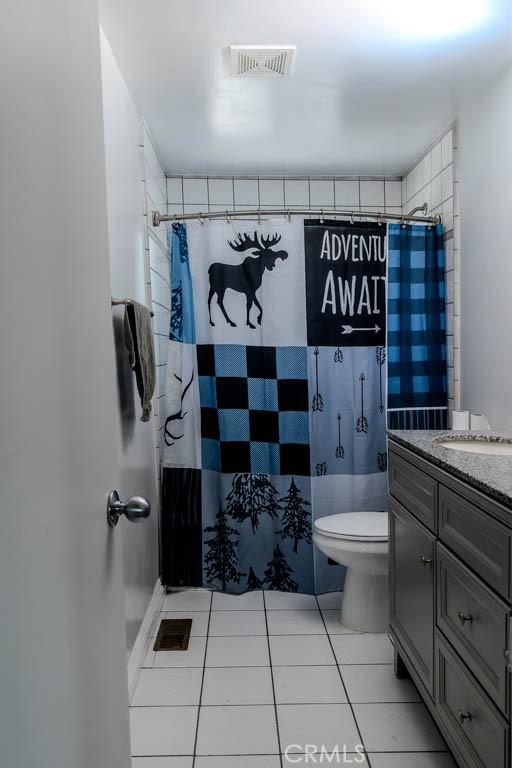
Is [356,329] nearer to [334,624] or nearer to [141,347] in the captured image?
[141,347]

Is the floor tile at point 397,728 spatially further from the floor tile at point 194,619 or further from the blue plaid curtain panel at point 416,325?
the blue plaid curtain panel at point 416,325

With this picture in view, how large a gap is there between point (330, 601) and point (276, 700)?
867mm

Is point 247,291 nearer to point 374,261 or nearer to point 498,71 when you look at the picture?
point 374,261

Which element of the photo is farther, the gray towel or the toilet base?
the toilet base

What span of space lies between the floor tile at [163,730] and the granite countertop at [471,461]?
113cm

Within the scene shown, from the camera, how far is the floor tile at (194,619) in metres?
2.50

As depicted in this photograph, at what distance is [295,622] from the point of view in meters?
2.58

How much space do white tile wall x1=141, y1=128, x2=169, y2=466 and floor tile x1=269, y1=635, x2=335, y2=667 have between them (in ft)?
3.38

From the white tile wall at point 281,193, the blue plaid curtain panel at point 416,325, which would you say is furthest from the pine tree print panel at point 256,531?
the white tile wall at point 281,193

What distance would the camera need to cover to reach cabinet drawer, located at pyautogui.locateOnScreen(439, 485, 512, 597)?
1.22 meters

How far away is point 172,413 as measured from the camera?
2.83 m

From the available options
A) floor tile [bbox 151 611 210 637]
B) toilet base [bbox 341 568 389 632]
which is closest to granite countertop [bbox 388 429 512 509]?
toilet base [bbox 341 568 389 632]

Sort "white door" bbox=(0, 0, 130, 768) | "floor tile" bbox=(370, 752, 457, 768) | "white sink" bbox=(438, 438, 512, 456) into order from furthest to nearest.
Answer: "white sink" bbox=(438, 438, 512, 456) → "floor tile" bbox=(370, 752, 457, 768) → "white door" bbox=(0, 0, 130, 768)

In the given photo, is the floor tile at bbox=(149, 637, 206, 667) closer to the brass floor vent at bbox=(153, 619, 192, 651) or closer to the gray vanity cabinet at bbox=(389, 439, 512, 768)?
the brass floor vent at bbox=(153, 619, 192, 651)
